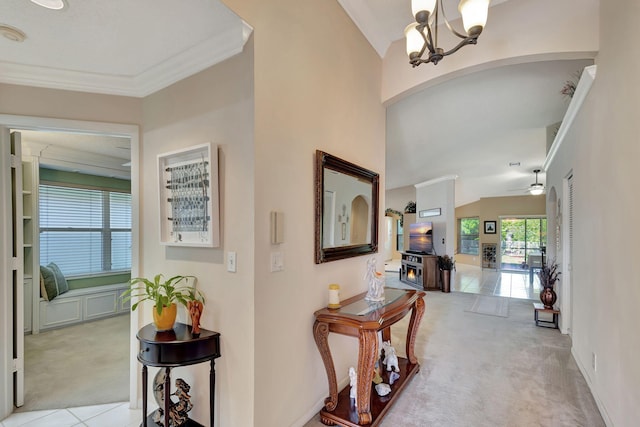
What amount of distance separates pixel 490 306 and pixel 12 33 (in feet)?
22.6

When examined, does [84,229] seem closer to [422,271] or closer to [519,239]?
[422,271]

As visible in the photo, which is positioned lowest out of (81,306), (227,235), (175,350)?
(81,306)

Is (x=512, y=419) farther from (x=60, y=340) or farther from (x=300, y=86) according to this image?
(x=60, y=340)

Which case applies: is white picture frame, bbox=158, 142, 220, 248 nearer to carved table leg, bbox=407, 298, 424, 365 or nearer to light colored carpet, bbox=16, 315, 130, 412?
light colored carpet, bbox=16, 315, 130, 412

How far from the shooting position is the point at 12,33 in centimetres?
182

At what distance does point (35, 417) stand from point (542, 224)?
14.1 metres

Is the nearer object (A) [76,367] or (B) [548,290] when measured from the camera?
(A) [76,367]

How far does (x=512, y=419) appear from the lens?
7.44 feet

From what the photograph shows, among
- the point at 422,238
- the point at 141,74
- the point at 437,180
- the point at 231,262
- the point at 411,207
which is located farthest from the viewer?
the point at 411,207

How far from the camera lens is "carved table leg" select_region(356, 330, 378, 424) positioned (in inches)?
78.7

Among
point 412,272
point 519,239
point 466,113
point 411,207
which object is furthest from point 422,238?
point 519,239

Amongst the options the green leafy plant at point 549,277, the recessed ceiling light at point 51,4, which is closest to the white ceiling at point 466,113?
the recessed ceiling light at point 51,4

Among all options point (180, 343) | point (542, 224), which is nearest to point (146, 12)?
point (180, 343)

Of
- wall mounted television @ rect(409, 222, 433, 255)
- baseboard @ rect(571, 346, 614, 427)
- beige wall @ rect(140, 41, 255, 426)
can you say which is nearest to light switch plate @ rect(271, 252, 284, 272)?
beige wall @ rect(140, 41, 255, 426)
